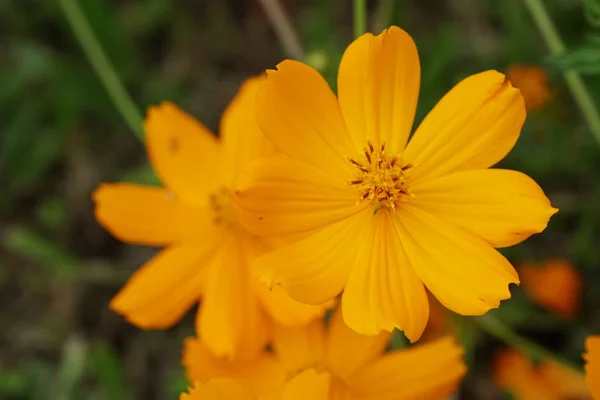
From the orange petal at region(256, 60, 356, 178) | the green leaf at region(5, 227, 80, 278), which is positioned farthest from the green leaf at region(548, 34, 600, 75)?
the green leaf at region(5, 227, 80, 278)

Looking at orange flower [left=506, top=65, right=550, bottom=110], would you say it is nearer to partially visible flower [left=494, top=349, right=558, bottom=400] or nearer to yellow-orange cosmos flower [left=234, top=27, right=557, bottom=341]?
partially visible flower [left=494, top=349, right=558, bottom=400]

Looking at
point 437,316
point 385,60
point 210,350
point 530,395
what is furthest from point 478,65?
point 210,350

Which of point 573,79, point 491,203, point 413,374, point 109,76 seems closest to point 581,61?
point 573,79

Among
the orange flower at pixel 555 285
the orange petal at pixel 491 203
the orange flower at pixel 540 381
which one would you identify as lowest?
the orange flower at pixel 540 381

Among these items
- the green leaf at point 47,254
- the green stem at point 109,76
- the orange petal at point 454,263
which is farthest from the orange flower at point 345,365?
the green leaf at point 47,254

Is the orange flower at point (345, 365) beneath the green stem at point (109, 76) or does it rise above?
beneath

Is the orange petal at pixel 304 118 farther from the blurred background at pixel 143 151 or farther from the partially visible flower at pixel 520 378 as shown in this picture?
the partially visible flower at pixel 520 378

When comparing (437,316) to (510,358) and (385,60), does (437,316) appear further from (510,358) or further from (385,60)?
(385,60)
